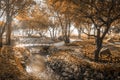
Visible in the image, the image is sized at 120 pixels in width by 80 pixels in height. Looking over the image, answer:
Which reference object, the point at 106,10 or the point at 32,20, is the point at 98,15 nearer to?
the point at 106,10

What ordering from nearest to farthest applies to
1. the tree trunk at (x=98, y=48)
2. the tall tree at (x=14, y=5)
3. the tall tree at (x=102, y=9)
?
the tall tree at (x=102, y=9)
the tree trunk at (x=98, y=48)
the tall tree at (x=14, y=5)

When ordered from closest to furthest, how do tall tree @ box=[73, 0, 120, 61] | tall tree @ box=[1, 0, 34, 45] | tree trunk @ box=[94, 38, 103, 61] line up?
1. tall tree @ box=[73, 0, 120, 61]
2. tree trunk @ box=[94, 38, 103, 61]
3. tall tree @ box=[1, 0, 34, 45]

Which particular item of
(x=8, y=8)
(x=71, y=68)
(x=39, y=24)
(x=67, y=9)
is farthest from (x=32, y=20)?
(x=71, y=68)

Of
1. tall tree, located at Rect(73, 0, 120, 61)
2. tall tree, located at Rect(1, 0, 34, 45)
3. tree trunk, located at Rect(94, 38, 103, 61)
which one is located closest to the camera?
tall tree, located at Rect(73, 0, 120, 61)

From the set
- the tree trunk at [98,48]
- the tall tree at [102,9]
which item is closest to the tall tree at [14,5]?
the tall tree at [102,9]

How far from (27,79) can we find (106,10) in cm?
1217

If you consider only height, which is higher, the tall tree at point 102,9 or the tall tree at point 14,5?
the tall tree at point 14,5

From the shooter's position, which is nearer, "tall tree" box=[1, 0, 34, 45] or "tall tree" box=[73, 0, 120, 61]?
"tall tree" box=[73, 0, 120, 61]

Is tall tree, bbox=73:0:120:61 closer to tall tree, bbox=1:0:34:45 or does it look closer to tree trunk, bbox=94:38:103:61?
tree trunk, bbox=94:38:103:61

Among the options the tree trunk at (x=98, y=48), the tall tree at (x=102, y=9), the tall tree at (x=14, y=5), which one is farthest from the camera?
the tall tree at (x=14, y=5)

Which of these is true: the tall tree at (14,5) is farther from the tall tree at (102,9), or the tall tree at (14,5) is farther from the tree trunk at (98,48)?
the tree trunk at (98,48)

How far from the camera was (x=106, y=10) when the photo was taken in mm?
22531

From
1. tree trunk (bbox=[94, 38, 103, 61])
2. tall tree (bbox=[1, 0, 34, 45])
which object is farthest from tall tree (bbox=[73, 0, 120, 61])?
tall tree (bbox=[1, 0, 34, 45])

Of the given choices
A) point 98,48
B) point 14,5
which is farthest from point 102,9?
point 14,5
